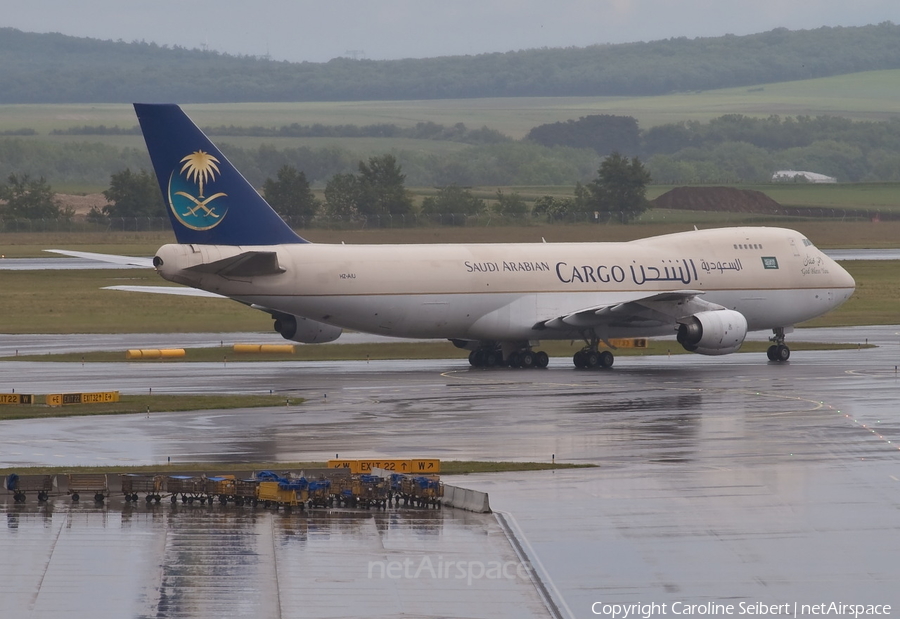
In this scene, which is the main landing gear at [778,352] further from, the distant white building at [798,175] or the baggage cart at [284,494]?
the distant white building at [798,175]

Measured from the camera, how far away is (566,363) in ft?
175

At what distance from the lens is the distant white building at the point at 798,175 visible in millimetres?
180500

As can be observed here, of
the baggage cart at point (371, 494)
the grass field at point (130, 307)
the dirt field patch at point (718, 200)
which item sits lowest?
the baggage cart at point (371, 494)

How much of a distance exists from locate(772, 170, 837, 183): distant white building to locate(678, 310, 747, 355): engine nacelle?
133453 millimetres

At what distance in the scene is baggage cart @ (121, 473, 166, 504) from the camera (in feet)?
83.3

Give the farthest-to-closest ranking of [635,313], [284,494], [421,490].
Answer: [635,313] < [421,490] < [284,494]

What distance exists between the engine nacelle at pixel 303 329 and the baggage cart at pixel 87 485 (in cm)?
2433

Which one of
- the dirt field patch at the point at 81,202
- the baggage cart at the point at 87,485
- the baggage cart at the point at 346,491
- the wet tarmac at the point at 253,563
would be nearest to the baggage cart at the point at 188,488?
the wet tarmac at the point at 253,563

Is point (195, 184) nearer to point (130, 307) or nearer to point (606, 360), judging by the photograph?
point (606, 360)

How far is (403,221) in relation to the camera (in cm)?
11781

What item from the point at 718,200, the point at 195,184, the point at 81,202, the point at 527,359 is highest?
the point at 81,202

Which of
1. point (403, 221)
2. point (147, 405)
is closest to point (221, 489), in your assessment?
point (147, 405)

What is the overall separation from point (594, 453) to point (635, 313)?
784 inches

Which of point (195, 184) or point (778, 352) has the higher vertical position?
point (195, 184)
